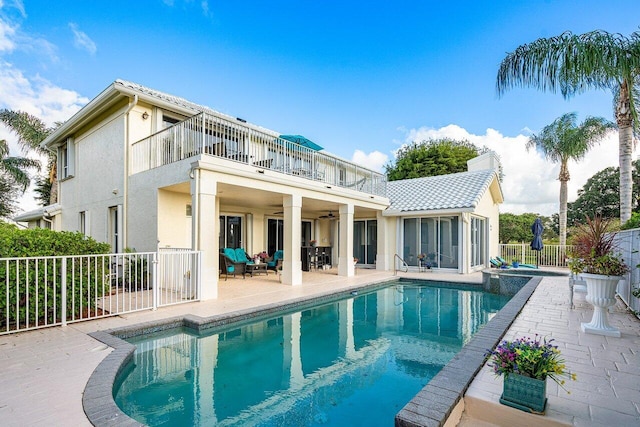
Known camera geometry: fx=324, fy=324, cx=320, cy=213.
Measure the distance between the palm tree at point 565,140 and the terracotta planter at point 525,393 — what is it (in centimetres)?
2053

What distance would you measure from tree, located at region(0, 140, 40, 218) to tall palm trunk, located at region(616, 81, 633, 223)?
30.0 meters

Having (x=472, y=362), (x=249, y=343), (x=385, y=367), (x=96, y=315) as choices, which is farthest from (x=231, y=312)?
(x=472, y=362)

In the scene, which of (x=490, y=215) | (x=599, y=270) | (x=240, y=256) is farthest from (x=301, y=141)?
(x=490, y=215)

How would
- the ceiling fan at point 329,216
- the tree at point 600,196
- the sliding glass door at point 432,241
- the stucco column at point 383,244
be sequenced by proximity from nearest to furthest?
the sliding glass door at point 432,241 → the stucco column at point 383,244 → the ceiling fan at point 329,216 → the tree at point 600,196

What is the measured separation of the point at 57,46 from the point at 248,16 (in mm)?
8613

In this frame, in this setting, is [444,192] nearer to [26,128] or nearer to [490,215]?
[490,215]

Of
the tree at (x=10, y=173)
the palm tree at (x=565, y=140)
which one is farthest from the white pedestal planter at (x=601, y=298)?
the tree at (x=10, y=173)

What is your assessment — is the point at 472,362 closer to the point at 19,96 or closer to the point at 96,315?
the point at 96,315

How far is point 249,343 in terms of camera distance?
6109 mm

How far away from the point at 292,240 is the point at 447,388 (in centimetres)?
820

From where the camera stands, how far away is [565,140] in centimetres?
1894

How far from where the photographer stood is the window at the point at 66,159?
14.8m

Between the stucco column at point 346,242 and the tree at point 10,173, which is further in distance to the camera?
the tree at point 10,173

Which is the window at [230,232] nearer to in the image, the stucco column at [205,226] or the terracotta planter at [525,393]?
the stucco column at [205,226]
